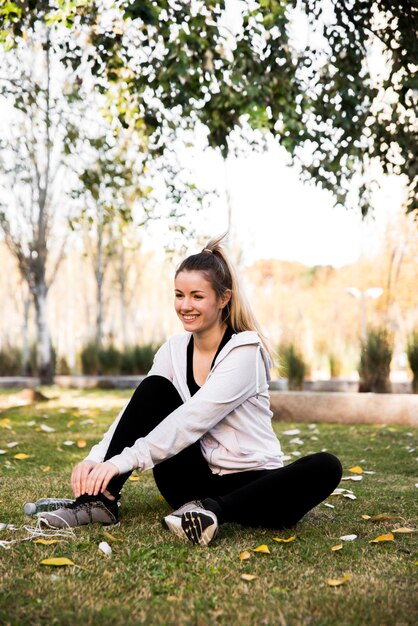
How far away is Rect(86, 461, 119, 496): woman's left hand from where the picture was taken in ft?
9.73

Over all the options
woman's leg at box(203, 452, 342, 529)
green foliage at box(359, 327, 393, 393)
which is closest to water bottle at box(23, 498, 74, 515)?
woman's leg at box(203, 452, 342, 529)

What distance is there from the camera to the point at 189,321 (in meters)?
3.28

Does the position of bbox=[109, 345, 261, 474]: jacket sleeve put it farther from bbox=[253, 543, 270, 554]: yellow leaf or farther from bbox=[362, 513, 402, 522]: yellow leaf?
A: bbox=[362, 513, 402, 522]: yellow leaf

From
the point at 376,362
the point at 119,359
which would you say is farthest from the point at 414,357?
the point at 119,359

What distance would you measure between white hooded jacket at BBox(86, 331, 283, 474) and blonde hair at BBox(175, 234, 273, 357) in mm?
120

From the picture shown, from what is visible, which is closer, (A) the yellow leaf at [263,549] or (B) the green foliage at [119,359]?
(A) the yellow leaf at [263,549]

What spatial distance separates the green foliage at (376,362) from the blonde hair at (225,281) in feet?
19.8

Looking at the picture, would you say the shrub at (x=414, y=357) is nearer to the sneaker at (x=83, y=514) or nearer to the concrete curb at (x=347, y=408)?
the concrete curb at (x=347, y=408)

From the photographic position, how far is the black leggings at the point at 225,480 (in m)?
3.03

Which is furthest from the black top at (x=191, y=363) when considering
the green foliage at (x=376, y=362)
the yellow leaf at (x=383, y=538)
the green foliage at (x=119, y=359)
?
the green foliage at (x=119, y=359)

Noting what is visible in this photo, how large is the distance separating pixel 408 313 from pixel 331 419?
2139 cm

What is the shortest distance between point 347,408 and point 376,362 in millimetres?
1240

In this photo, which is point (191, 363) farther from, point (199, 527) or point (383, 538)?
point (383, 538)

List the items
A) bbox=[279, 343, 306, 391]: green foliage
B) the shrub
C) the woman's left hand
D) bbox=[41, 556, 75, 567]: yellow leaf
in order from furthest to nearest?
bbox=[279, 343, 306, 391]: green foliage
the shrub
the woman's left hand
bbox=[41, 556, 75, 567]: yellow leaf
